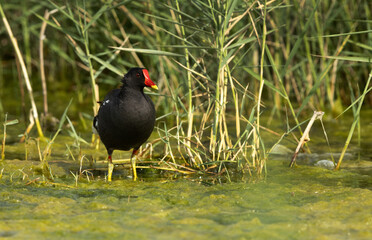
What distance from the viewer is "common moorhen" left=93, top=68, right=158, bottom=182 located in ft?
12.7

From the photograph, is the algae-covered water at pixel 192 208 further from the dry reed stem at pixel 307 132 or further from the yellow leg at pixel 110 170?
the dry reed stem at pixel 307 132

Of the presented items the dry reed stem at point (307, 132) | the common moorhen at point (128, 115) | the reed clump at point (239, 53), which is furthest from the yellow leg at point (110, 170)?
the dry reed stem at point (307, 132)

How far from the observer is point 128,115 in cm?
386

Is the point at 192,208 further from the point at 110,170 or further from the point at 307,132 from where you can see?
the point at 307,132

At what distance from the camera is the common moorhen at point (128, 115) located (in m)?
3.87

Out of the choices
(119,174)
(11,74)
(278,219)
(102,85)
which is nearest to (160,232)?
(278,219)

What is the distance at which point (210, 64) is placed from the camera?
15.7ft

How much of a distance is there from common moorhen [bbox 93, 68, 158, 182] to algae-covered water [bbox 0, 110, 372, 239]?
28 cm

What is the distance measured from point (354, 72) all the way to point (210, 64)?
206 centimetres

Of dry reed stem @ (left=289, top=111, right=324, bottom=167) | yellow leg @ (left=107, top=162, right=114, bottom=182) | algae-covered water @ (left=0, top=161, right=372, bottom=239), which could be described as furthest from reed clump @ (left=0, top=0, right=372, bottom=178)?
algae-covered water @ (left=0, top=161, right=372, bottom=239)

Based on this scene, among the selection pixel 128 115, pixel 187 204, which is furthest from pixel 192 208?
pixel 128 115

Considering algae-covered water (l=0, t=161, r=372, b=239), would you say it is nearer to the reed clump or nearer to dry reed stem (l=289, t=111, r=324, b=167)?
dry reed stem (l=289, t=111, r=324, b=167)

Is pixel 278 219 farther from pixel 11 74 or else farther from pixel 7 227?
pixel 11 74

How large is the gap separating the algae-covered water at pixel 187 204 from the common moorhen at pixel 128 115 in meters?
0.28
